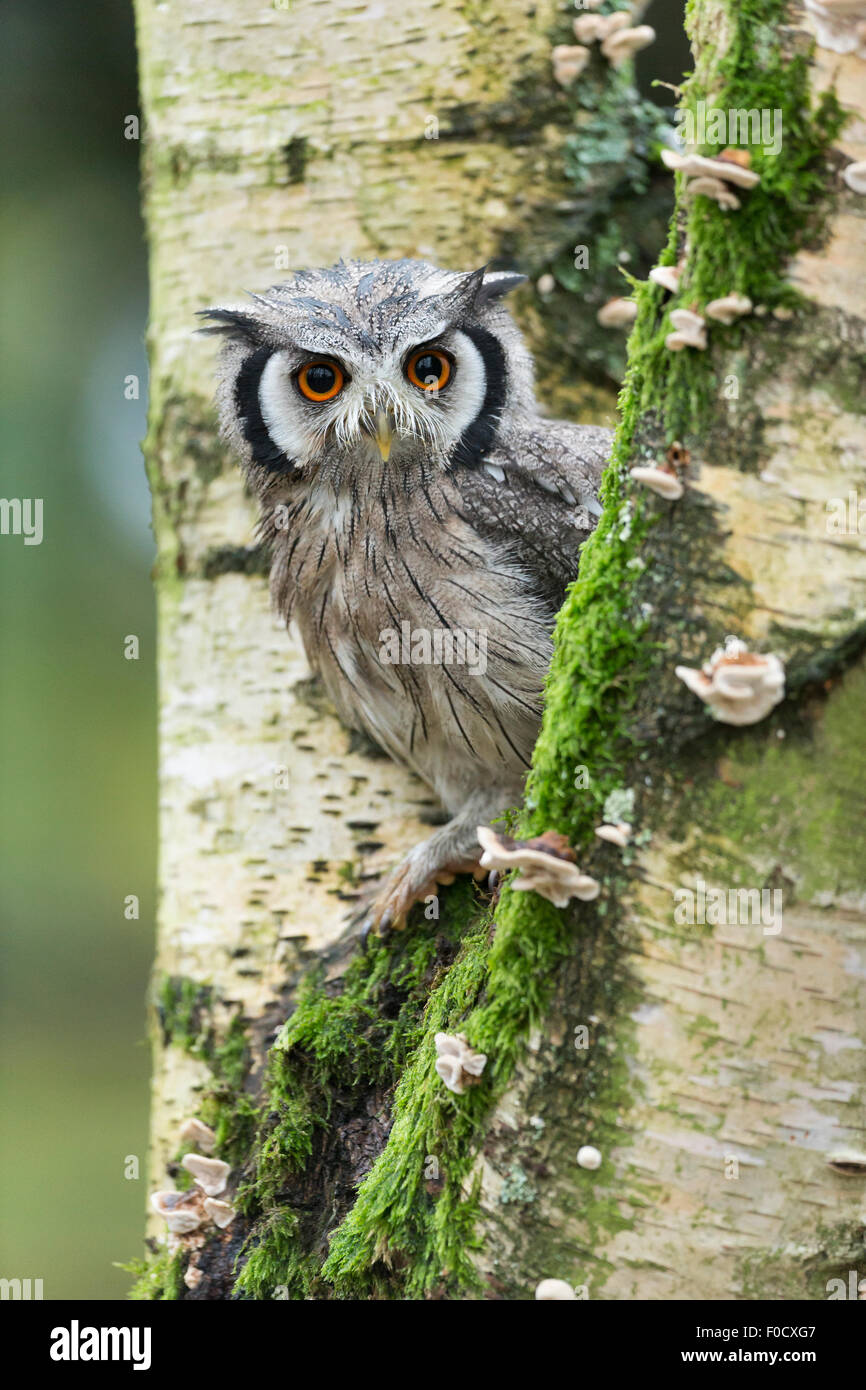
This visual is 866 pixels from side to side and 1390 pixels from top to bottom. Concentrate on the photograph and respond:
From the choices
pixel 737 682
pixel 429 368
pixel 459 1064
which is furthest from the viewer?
pixel 429 368

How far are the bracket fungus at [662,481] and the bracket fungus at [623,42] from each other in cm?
228

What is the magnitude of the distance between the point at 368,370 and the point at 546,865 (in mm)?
1493

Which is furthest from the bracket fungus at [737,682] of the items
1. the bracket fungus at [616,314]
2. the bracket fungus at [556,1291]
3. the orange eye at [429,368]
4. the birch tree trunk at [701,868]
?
the bracket fungus at [616,314]

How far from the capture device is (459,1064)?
1.72m

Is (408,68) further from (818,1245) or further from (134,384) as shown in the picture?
(818,1245)

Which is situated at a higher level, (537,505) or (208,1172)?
(537,505)

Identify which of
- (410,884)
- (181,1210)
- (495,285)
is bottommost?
(181,1210)

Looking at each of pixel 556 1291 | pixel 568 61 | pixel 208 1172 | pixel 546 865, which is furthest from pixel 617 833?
pixel 568 61

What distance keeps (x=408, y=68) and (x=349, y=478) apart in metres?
1.28

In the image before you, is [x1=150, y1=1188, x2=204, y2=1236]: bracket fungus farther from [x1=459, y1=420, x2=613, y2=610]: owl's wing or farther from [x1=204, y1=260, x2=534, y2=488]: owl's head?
[x1=204, y1=260, x2=534, y2=488]: owl's head

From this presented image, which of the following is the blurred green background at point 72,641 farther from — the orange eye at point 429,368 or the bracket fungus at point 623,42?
the orange eye at point 429,368

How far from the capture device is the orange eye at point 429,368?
2.73 m

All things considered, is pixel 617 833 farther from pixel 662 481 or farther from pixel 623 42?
pixel 623 42
